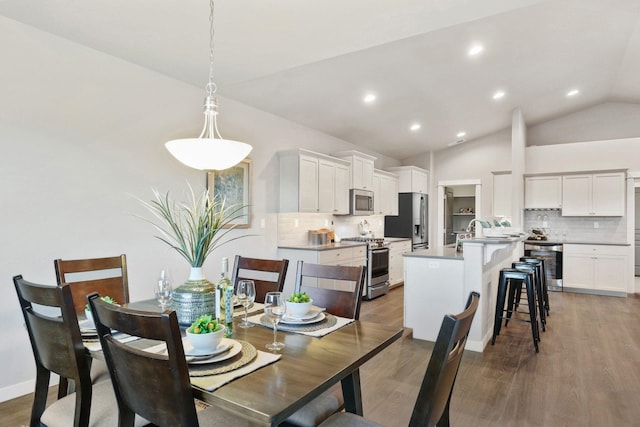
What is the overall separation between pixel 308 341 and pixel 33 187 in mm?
2352

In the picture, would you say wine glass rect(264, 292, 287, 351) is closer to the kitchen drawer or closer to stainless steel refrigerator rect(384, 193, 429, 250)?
the kitchen drawer

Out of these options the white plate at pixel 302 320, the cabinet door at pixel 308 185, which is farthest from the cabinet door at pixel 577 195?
the white plate at pixel 302 320

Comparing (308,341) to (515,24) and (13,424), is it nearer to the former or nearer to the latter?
(13,424)

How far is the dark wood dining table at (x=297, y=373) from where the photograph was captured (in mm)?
1073

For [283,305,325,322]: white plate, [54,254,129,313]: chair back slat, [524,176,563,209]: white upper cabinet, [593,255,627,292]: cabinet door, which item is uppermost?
[524,176,563,209]: white upper cabinet

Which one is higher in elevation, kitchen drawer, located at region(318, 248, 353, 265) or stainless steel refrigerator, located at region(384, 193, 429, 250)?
stainless steel refrigerator, located at region(384, 193, 429, 250)

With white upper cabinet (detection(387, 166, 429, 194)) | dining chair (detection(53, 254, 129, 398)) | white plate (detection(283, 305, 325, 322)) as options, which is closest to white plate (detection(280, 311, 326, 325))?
white plate (detection(283, 305, 325, 322))

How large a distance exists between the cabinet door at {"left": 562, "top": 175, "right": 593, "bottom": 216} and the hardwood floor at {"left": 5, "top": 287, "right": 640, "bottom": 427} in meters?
2.70

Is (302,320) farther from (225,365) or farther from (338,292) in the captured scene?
(225,365)

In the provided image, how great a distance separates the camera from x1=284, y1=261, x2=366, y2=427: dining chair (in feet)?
5.29

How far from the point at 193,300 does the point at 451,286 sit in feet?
9.27

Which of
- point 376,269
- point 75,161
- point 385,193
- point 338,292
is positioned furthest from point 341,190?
point 338,292

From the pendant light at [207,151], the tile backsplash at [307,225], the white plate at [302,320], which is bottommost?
the white plate at [302,320]

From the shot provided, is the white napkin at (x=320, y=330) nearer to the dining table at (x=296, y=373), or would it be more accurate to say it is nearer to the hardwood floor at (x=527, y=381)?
the dining table at (x=296, y=373)
